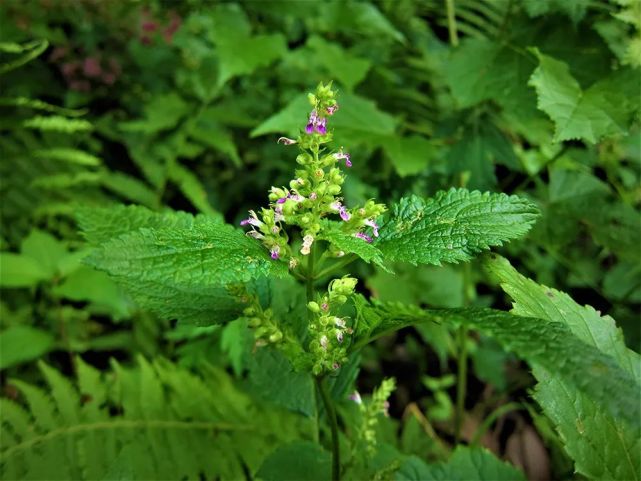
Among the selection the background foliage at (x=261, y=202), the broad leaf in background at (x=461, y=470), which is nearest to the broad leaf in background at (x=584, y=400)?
the background foliage at (x=261, y=202)

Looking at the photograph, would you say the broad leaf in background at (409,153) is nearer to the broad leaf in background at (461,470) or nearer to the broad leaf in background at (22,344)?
the broad leaf in background at (461,470)

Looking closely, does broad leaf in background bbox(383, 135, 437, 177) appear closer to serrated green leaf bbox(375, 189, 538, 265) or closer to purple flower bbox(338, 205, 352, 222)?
serrated green leaf bbox(375, 189, 538, 265)

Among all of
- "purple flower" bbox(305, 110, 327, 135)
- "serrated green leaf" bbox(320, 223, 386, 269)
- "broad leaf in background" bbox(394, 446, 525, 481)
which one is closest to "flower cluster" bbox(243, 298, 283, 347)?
"serrated green leaf" bbox(320, 223, 386, 269)

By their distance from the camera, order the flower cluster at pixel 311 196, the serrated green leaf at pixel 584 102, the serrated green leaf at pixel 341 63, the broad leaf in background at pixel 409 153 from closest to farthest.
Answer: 1. the flower cluster at pixel 311 196
2. the serrated green leaf at pixel 584 102
3. the broad leaf in background at pixel 409 153
4. the serrated green leaf at pixel 341 63

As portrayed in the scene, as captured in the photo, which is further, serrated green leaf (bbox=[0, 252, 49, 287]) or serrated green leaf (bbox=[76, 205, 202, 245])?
serrated green leaf (bbox=[0, 252, 49, 287])

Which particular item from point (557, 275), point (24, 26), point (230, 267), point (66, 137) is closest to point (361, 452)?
point (230, 267)

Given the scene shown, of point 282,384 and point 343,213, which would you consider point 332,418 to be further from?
Answer: point 343,213

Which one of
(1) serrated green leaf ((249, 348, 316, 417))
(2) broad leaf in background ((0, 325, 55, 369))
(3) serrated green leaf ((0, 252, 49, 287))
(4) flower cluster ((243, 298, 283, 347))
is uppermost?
(4) flower cluster ((243, 298, 283, 347))
